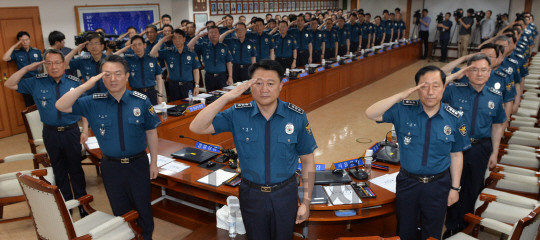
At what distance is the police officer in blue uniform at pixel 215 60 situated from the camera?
272 inches

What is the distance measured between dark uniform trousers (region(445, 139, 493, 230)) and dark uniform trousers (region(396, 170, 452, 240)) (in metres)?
0.76

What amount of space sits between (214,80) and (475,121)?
15.6 ft

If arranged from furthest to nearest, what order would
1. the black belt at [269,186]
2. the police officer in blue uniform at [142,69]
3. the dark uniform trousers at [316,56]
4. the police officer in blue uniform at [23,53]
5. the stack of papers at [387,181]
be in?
the dark uniform trousers at [316,56], the police officer in blue uniform at [23,53], the police officer in blue uniform at [142,69], the stack of papers at [387,181], the black belt at [269,186]

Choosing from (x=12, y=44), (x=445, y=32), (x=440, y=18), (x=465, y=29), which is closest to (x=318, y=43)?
(x=440, y=18)

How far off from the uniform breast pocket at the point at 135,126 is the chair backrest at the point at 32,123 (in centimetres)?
212

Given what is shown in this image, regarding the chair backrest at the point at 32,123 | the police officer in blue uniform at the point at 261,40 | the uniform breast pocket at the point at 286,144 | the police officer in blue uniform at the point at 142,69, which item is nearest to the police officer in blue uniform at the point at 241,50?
the police officer in blue uniform at the point at 261,40

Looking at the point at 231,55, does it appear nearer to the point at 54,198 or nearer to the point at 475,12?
the point at 54,198

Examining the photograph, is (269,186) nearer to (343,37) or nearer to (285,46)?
(285,46)

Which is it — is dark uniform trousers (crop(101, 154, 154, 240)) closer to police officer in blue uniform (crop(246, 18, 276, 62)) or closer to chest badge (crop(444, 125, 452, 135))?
chest badge (crop(444, 125, 452, 135))

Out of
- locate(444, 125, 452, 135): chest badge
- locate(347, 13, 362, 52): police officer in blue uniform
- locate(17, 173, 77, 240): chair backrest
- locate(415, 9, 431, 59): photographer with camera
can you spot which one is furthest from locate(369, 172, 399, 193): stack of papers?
locate(415, 9, 431, 59): photographer with camera

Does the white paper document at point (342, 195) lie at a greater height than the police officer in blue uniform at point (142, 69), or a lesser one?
lesser

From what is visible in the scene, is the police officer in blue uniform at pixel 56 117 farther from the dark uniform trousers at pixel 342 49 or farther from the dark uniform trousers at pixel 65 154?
the dark uniform trousers at pixel 342 49

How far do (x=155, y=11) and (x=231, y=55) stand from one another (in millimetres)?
3067

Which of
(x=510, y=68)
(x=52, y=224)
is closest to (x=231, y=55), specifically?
(x=510, y=68)
